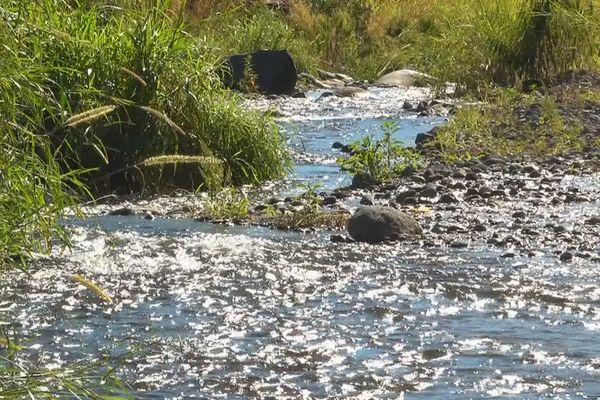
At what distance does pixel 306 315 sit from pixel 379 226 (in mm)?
1945

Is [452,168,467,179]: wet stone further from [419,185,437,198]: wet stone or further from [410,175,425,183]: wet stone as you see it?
[419,185,437,198]: wet stone

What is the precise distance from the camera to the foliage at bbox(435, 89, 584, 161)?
39.9 feet

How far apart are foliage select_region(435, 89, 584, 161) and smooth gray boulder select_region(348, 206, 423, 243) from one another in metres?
3.32

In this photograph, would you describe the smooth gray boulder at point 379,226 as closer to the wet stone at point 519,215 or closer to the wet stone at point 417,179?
the wet stone at point 519,215

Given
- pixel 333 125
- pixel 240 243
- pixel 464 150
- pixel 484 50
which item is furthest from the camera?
pixel 484 50

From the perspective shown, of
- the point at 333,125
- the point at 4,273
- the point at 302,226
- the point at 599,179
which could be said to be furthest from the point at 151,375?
the point at 333,125

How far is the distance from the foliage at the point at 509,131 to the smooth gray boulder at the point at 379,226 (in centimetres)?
332

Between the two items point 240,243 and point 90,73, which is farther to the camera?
point 90,73

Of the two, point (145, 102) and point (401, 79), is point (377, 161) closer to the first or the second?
point (145, 102)

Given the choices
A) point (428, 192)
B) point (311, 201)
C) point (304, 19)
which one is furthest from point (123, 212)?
point (304, 19)

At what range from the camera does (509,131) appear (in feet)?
42.4

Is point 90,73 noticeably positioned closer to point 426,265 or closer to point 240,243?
point 240,243

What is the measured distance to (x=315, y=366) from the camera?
5551mm

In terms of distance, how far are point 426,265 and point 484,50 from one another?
979 cm
